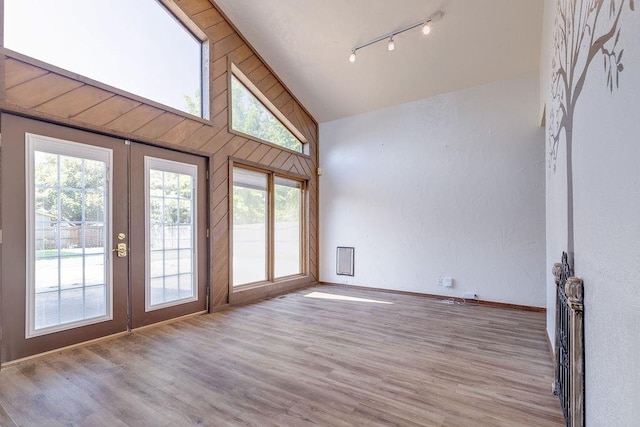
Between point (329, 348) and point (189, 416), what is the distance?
1.39 m

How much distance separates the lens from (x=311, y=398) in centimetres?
216

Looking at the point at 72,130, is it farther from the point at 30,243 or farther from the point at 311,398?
the point at 311,398

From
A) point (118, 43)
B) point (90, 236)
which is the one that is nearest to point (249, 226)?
point (90, 236)

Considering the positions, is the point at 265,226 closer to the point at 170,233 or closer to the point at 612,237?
the point at 170,233

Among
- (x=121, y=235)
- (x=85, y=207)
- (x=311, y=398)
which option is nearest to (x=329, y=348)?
(x=311, y=398)

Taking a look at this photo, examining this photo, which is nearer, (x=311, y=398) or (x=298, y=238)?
(x=311, y=398)

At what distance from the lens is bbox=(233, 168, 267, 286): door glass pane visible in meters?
4.79

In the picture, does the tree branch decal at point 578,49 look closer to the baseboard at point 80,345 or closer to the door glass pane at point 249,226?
the door glass pane at point 249,226

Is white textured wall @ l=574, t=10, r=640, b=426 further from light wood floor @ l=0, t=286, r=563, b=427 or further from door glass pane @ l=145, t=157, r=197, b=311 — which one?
door glass pane @ l=145, t=157, r=197, b=311

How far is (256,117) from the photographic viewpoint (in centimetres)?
517

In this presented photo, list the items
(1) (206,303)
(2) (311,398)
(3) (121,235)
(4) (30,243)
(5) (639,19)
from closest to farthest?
(5) (639,19) → (2) (311,398) → (4) (30,243) → (3) (121,235) → (1) (206,303)

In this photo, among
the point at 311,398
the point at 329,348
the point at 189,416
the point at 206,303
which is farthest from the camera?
the point at 206,303

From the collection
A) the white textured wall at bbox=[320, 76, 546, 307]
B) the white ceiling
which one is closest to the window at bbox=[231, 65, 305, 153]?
the white ceiling

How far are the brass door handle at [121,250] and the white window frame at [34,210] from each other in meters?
0.06
